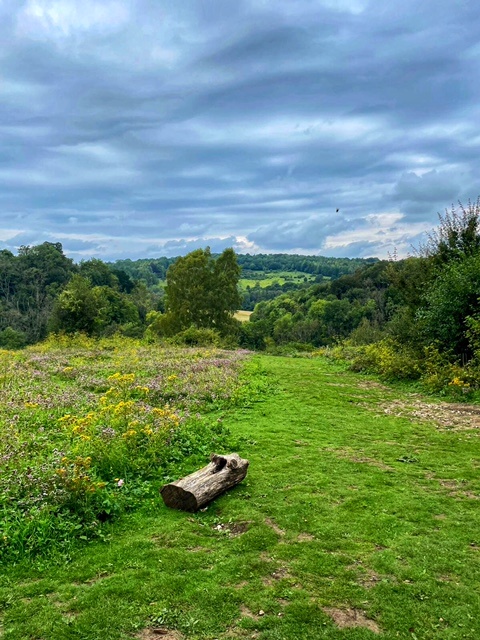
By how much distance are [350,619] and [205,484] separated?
2.68m

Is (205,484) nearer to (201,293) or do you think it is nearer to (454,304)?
(454,304)

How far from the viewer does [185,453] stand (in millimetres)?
7758

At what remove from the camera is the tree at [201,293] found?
4234cm

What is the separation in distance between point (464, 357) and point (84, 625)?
15253 millimetres

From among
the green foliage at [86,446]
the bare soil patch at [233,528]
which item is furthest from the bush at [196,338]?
the bare soil patch at [233,528]

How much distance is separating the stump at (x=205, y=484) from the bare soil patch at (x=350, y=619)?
237cm

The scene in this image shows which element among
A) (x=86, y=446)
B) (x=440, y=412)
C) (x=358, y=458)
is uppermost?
(x=86, y=446)

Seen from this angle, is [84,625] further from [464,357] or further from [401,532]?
[464,357]

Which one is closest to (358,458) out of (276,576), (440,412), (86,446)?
(276,576)

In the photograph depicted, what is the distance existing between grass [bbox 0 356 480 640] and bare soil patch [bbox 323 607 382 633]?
1 cm

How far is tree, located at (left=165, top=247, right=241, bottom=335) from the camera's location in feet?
139

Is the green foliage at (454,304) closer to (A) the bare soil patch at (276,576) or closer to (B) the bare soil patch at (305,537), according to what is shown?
(B) the bare soil patch at (305,537)

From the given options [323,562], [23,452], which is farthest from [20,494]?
[323,562]

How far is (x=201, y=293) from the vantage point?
42438 mm
